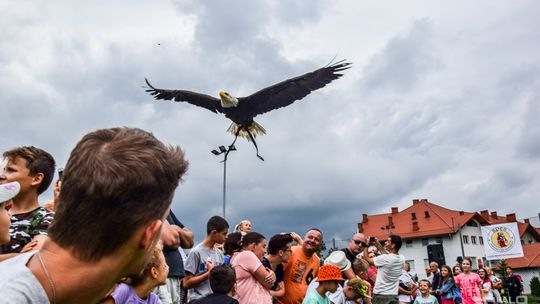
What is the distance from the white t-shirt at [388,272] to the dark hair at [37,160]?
5.62 meters

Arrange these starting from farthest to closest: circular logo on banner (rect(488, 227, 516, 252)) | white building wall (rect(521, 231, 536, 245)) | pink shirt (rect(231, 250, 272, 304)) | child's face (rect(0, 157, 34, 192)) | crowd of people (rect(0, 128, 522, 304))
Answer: white building wall (rect(521, 231, 536, 245)) < circular logo on banner (rect(488, 227, 516, 252)) < pink shirt (rect(231, 250, 272, 304)) < child's face (rect(0, 157, 34, 192)) < crowd of people (rect(0, 128, 522, 304))

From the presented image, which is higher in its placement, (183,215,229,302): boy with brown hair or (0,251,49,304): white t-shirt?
(183,215,229,302): boy with brown hair

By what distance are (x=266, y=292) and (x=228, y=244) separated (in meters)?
1.25

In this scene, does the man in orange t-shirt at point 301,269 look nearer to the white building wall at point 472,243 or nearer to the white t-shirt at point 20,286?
the white t-shirt at point 20,286

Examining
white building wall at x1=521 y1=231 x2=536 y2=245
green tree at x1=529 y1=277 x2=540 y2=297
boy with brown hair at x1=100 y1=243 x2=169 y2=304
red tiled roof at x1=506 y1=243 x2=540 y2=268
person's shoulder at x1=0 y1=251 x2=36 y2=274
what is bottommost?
person's shoulder at x1=0 y1=251 x2=36 y2=274

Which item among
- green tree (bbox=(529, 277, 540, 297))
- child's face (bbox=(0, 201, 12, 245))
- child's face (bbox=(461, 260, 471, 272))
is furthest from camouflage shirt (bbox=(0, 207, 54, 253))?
green tree (bbox=(529, 277, 540, 297))

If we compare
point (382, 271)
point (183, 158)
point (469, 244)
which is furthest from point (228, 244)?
point (469, 244)

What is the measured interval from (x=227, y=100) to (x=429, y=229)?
166 ft

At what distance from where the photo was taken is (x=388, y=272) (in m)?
7.59

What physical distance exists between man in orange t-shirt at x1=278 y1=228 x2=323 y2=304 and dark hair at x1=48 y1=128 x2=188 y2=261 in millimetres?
4895

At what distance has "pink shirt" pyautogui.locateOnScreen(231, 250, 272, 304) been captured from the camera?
4934mm

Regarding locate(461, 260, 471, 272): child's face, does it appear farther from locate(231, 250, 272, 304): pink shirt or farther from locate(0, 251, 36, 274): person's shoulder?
locate(0, 251, 36, 274): person's shoulder

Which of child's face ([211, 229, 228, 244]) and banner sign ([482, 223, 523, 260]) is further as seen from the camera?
banner sign ([482, 223, 523, 260])

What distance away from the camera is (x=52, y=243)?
1.19 m
